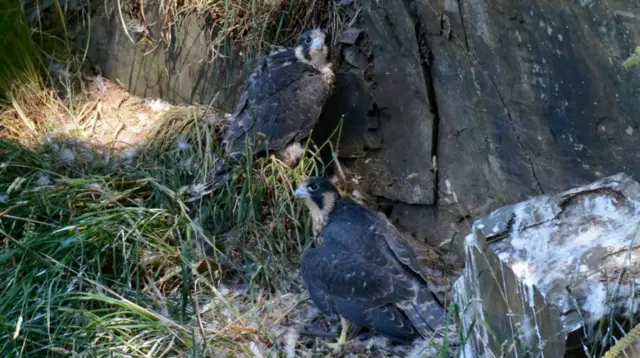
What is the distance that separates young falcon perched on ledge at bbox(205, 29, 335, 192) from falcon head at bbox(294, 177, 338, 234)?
23.7 inches

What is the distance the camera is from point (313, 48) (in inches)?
211

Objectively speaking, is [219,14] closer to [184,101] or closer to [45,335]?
[184,101]

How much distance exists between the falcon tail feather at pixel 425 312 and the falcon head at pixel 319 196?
713mm

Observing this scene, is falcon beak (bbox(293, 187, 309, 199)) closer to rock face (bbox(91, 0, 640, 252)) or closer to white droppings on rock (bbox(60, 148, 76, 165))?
rock face (bbox(91, 0, 640, 252))

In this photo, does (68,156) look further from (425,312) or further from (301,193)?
(425,312)

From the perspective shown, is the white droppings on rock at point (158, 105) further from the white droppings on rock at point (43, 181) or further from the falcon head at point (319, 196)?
the falcon head at point (319, 196)

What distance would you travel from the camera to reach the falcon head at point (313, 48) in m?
5.36

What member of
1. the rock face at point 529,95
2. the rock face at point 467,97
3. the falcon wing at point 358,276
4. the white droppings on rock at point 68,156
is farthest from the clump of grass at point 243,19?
the falcon wing at point 358,276

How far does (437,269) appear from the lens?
4902 millimetres

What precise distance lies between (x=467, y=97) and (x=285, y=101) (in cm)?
120

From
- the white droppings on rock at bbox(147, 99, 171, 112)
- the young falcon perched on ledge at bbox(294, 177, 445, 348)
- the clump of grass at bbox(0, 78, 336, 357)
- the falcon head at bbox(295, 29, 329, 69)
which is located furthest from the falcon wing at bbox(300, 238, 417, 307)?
the white droppings on rock at bbox(147, 99, 171, 112)

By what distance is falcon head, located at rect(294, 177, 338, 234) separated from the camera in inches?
182

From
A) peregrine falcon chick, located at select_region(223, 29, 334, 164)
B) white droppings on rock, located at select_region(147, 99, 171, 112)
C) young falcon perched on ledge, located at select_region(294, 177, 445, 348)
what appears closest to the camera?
young falcon perched on ledge, located at select_region(294, 177, 445, 348)

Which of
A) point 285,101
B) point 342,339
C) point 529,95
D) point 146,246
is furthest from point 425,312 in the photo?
point 285,101
